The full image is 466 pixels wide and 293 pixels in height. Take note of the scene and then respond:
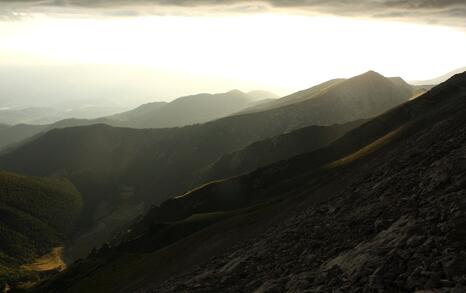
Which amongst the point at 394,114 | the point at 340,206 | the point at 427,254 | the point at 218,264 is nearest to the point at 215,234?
the point at 218,264

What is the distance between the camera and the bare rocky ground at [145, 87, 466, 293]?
24422 mm

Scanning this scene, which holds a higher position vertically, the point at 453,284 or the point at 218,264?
the point at 453,284

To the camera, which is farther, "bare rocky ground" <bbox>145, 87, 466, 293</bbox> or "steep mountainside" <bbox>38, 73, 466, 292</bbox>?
"steep mountainside" <bbox>38, 73, 466, 292</bbox>

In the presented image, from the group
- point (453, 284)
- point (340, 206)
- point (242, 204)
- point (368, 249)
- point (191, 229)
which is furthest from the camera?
point (242, 204)

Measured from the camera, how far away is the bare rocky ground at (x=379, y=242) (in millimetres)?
24422

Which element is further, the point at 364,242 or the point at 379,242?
the point at 364,242

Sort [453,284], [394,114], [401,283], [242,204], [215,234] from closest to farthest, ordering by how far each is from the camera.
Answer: [453,284]
[401,283]
[215,234]
[242,204]
[394,114]

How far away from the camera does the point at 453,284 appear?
69.2 ft

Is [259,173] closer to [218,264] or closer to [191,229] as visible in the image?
[191,229]

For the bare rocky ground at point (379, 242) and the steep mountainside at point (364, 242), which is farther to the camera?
the steep mountainside at point (364, 242)

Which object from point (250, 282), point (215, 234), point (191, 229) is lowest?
point (191, 229)

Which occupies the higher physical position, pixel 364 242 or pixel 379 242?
pixel 379 242

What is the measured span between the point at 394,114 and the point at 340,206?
114 meters

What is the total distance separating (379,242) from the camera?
3041 centimetres
